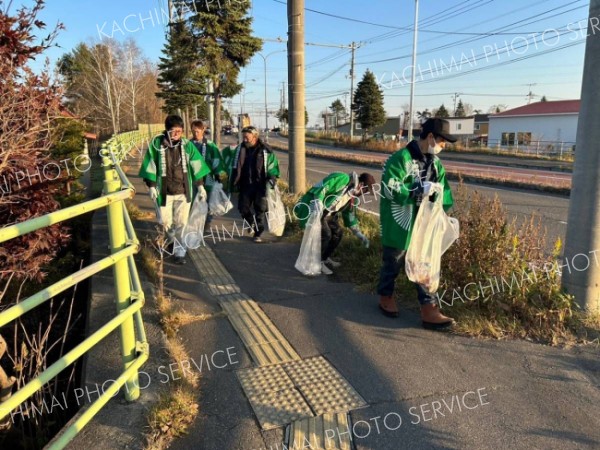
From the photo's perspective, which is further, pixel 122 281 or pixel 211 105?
pixel 211 105

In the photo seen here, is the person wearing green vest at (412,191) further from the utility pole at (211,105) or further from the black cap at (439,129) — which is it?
the utility pole at (211,105)

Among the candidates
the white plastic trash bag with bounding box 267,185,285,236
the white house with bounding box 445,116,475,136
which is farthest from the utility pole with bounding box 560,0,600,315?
the white house with bounding box 445,116,475,136

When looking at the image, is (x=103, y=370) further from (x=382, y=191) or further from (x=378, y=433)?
(x=382, y=191)

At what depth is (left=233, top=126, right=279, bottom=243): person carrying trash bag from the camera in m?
6.91

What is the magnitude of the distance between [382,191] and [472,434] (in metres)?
2.12

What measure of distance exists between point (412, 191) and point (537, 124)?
48103mm

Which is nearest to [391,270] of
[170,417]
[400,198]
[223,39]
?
[400,198]

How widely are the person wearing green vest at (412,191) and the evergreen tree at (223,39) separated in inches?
513

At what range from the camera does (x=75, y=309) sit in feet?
17.8

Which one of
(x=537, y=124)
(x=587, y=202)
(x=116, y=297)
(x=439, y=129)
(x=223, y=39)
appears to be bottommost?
(x=116, y=297)

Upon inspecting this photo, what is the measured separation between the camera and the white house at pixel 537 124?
42.3 m

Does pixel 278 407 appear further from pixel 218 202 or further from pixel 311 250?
pixel 218 202

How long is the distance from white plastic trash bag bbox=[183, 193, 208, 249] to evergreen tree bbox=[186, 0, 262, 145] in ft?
35.0

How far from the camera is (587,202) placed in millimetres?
3721
